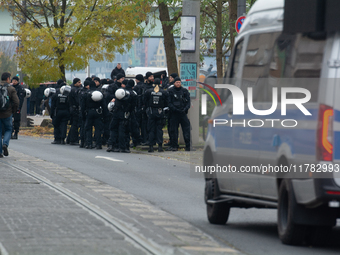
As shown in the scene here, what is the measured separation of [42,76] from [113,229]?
27.6 metres

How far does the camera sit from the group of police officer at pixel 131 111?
20047mm

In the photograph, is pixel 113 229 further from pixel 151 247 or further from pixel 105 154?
pixel 105 154

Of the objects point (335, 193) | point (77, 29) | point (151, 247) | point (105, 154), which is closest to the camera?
point (335, 193)

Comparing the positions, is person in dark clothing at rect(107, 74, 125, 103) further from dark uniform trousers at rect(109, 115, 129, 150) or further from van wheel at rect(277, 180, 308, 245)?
van wheel at rect(277, 180, 308, 245)

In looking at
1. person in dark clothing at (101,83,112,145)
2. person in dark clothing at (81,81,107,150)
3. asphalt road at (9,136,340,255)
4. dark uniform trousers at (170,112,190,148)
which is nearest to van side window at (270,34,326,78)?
asphalt road at (9,136,340,255)

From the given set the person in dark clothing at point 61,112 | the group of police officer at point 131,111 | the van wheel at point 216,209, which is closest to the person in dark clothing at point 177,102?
the group of police officer at point 131,111

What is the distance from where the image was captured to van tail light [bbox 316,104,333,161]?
609cm

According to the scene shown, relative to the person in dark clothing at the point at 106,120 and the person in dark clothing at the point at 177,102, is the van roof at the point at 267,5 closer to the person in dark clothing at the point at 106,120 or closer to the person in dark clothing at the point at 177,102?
the person in dark clothing at the point at 177,102

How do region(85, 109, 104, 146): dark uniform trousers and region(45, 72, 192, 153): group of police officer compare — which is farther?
region(85, 109, 104, 146): dark uniform trousers

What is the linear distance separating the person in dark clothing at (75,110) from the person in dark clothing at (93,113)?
1.82m

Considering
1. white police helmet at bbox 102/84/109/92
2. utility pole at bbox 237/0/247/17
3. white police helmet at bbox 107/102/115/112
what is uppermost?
utility pole at bbox 237/0/247/17

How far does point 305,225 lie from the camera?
6.80 meters

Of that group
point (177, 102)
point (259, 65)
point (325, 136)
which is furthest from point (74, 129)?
point (325, 136)

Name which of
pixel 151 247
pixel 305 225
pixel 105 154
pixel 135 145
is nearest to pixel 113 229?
pixel 151 247
